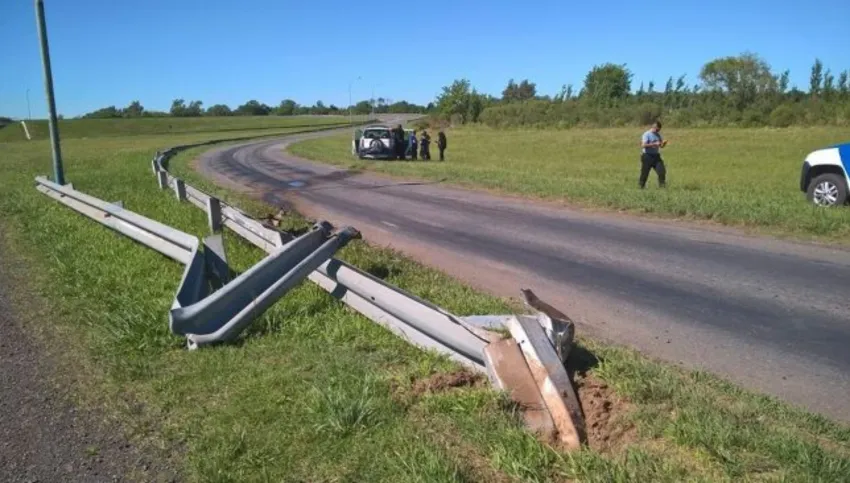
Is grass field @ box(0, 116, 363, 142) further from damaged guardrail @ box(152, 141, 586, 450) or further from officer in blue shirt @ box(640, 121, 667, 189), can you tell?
damaged guardrail @ box(152, 141, 586, 450)

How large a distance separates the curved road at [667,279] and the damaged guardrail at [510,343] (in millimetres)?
1557

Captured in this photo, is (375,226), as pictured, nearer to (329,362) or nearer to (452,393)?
(329,362)

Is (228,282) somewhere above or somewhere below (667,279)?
above

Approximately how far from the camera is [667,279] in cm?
743

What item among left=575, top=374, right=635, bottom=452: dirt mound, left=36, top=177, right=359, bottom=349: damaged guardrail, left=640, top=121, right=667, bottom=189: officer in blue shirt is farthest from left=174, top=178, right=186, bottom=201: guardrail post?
left=575, top=374, right=635, bottom=452: dirt mound

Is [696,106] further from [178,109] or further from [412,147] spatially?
[178,109]

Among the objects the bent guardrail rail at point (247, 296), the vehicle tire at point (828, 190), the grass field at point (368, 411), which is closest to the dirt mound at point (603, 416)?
the grass field at point (368, 411)

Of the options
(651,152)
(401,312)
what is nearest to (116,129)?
(651,152)

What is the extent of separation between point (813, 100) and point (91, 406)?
60566 mm

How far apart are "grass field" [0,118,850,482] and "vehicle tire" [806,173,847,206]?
32.2 feet

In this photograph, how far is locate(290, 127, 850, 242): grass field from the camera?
11234 millimetres

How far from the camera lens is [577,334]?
5.47m

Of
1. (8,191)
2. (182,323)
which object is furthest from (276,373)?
(8,191)

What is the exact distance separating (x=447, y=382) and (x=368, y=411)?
21.7 inches
